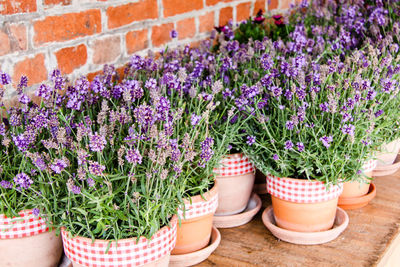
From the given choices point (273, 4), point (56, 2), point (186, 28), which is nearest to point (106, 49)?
point (56, 2)

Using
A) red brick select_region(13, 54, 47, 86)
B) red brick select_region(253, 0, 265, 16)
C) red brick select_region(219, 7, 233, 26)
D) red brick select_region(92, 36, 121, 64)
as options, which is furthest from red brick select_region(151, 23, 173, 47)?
red brick select_region(253, 0, 265, 16)

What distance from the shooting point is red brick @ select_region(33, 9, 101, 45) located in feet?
5.55

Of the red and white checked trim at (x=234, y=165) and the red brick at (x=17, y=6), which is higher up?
the red brick at (x=17, y=6)

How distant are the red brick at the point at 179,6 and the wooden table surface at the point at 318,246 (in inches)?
40.4

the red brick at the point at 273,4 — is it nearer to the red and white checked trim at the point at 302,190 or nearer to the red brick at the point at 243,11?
the red brick at the point at 243,11

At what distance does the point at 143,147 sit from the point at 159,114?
0.10m

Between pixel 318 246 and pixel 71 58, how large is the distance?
1.13 meters

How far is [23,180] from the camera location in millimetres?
1235

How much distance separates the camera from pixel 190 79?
5.93 feet

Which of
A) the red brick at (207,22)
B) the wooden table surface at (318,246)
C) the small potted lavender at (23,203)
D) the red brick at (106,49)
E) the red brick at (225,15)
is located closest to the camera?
the small potted lavender at (23,203)

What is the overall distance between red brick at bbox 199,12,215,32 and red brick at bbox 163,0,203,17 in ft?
0.23

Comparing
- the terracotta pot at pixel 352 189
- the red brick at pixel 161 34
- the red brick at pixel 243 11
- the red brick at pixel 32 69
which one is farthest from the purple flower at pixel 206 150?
the red brick at pixel 243 11

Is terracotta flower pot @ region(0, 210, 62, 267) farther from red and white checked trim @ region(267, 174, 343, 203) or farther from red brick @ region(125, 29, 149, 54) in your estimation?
red brick @ region(125, 29, 149, 54)

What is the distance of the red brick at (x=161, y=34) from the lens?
2.23 meters
